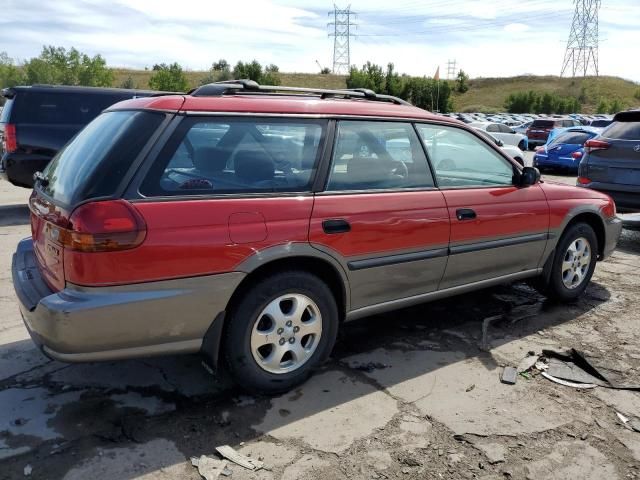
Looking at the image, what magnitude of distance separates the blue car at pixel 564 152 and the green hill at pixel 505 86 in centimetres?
6986

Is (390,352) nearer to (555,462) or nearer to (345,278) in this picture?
(345,278)

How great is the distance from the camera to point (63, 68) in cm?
6838

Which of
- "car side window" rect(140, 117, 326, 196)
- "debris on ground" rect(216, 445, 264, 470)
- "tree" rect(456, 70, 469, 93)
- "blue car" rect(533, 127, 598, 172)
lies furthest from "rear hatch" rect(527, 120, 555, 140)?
"tree" rect(456, 70, 469, 93)

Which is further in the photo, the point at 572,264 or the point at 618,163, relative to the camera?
the point at 618,163

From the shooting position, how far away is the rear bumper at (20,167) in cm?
888

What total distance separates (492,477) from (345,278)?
4.48ft

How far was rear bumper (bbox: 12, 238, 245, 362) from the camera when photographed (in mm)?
2738

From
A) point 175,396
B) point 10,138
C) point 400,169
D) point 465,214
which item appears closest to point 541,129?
point 10,138

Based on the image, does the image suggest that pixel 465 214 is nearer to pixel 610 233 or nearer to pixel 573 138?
pixel 610 233

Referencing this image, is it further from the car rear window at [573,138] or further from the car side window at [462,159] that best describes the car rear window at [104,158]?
the car rear window at [573,138]

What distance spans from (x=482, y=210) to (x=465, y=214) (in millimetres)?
193

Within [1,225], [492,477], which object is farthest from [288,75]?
[492,477]

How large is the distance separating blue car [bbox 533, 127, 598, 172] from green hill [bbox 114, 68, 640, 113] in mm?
69856

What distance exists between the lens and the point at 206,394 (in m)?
3.39
